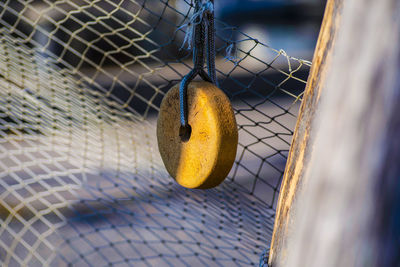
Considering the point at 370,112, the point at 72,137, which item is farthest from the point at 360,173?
the point at 72,137

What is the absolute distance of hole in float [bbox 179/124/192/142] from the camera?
0.69m

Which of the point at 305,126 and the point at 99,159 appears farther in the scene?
the point at 99,159

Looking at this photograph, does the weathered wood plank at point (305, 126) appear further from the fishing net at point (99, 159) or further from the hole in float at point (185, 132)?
the fishing net at point (99, 159)

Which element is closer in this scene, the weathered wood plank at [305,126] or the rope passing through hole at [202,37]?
the weathered wood plank at [305,126]

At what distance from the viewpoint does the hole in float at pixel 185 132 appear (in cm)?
69

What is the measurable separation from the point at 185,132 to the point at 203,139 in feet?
0.19

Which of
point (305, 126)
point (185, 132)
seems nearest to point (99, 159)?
point (185, 132)

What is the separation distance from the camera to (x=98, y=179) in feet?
6.53

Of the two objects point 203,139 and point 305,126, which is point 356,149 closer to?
point 305,126

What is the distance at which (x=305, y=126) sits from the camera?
1.28 feet

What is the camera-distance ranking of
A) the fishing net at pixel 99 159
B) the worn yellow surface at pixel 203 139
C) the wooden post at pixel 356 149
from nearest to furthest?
the wooden post at pixel 356 149
the worn yellow surface at pixel 203 139
the fishing net at pixel 99 159

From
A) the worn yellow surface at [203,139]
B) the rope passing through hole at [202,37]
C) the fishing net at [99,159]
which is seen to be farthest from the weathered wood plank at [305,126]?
the fishing net at [99,159]

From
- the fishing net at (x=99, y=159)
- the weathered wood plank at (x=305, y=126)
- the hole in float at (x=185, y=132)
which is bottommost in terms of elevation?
the fishing net at (x=99, y=159)

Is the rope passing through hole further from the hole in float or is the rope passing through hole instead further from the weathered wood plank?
the weathered wood plank
